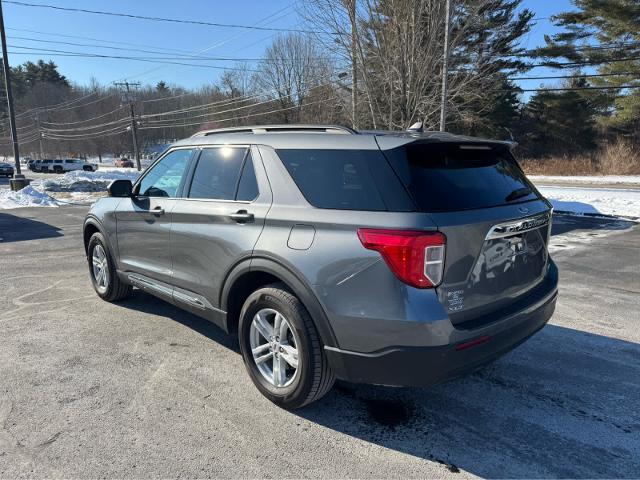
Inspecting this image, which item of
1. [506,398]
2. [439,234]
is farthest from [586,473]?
[439,234]

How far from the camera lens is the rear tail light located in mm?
2451

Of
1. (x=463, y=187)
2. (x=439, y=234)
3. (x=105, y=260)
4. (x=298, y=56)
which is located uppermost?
(x=298, y=56)

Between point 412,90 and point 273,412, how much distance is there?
1164cm

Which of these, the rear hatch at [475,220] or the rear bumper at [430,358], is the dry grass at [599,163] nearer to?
the rear hatch at [475,220]

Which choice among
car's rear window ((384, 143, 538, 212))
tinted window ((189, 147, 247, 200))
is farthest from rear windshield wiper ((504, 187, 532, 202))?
tinted window ((189, 147, 247, 200))

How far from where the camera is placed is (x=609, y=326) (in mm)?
4574

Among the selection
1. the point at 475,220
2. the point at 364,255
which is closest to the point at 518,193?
the point at 475,220

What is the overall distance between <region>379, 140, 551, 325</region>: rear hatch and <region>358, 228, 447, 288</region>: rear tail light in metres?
0.06

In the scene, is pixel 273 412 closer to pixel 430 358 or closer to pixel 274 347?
pixel 274 347

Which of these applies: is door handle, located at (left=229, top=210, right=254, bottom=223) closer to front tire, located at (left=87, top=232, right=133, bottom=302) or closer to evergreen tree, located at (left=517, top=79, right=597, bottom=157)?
front tire, located at (left=87, top=232, right=133, bottom=302)

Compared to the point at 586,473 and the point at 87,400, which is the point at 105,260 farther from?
the point at 586,473

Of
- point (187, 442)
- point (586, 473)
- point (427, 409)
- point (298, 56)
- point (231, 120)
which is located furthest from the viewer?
point (231, 120)

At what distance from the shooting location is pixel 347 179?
111 inches

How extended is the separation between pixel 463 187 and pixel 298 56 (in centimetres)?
4585
